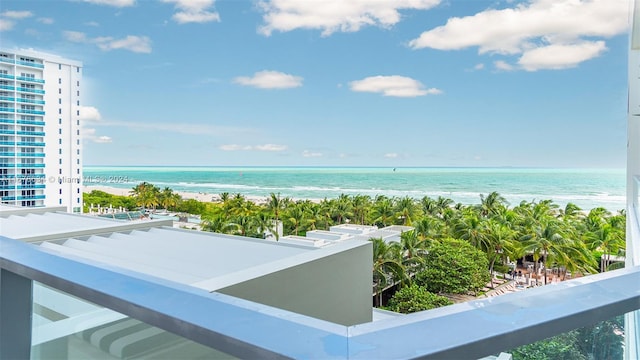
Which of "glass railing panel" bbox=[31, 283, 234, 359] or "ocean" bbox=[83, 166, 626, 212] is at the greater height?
"glass railing panel" bbox=[31, 283, 234, 359]

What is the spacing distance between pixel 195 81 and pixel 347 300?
41.0m

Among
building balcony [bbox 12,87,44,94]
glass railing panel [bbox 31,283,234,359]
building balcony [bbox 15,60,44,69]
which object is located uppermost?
building balcony [bbox 15,60,44,69]

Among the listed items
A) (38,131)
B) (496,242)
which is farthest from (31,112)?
(496,242)

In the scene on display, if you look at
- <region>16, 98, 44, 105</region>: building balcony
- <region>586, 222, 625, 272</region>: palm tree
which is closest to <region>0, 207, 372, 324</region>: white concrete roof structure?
<region>586, 222, 625, 272</region>: palm tree

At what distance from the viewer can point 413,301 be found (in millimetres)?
13336

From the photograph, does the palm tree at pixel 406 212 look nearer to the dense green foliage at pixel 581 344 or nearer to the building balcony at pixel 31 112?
the building balcony at pixel 31 112

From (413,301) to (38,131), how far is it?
19.5 meters

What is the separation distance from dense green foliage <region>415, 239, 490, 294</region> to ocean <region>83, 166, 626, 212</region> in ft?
51.9

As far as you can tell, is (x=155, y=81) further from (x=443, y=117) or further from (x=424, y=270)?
(x=424, y=270)

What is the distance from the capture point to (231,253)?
275 cm

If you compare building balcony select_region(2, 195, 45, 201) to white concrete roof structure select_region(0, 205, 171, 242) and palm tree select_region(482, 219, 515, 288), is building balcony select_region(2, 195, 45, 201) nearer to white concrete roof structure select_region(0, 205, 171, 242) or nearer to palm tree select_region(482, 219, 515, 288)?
white concrete roof structure select_region(0, 205, 171, 242)

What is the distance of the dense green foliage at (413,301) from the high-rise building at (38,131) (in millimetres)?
15292

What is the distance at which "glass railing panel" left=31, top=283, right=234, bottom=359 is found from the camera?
1.56ft

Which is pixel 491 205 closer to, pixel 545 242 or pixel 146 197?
pixel 545 242
